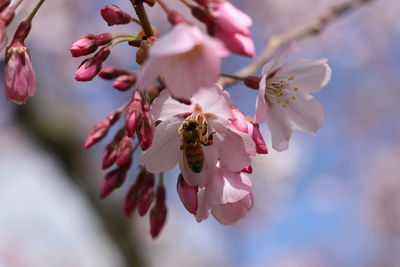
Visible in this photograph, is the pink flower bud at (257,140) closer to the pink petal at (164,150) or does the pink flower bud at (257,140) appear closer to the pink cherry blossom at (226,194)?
the pink cherry blossom at (226,194)

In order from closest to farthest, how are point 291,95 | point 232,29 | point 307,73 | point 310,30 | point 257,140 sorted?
point 232,29 → point 257,140 → point 307,73 → point 291,95 → point 310,30

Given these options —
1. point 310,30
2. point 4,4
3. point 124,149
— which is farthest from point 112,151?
point 310,30

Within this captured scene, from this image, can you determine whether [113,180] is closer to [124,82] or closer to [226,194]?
[124,82]

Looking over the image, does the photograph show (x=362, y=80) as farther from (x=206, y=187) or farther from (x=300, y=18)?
(x=206, y=187)

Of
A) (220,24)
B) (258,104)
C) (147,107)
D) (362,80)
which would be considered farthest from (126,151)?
(362,80)

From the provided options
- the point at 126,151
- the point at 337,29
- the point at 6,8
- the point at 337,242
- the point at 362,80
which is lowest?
the point at 337,242

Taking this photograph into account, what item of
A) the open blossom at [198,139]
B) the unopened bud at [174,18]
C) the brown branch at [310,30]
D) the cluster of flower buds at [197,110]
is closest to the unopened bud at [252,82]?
the cluster of flower buds at [197,110]

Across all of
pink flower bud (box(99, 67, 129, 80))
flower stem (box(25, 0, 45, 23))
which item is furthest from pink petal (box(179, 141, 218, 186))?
flower stem (box(25, 0, 45, 23))
